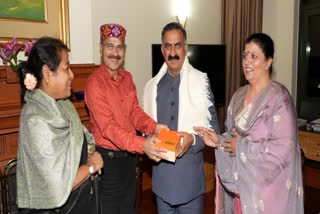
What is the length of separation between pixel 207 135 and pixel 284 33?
300 centimetres

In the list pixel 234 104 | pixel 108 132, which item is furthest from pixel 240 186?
pixel 108 132

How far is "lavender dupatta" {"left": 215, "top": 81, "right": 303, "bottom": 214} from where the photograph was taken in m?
1.72

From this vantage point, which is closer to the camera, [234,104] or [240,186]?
[240,186]

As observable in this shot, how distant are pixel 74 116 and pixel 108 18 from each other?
5.71ft

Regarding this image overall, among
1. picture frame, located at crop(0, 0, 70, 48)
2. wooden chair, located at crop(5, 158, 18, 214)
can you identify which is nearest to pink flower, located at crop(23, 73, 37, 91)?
wooden chair, located at crop(5, 158, 18, 214)

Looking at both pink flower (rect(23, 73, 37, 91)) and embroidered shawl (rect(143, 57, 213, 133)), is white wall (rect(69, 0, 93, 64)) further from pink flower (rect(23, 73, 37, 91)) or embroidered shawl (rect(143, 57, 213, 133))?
pink flower (rect(23, 73, 37, 91))

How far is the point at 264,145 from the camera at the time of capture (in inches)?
68.8

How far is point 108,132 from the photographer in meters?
1.70

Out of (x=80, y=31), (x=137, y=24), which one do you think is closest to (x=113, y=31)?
(x=80, y=31)

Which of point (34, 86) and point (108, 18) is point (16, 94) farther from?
point (108, 18)

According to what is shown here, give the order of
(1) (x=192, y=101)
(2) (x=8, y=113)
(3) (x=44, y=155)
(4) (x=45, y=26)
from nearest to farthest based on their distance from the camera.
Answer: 1. (3) (x=44, y=155)
2. (1) (x=192, y=101)
3. (2) (x=8, y=113)
4. (4) (x=45, y=26)

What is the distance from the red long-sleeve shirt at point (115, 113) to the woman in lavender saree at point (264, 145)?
392 mm

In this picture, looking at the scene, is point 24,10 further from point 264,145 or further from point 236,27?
point 236,27

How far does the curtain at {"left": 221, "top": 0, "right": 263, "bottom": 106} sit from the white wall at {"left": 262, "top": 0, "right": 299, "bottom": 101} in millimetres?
198
